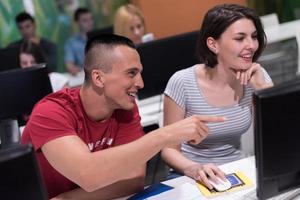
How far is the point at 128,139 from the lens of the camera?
188 cm

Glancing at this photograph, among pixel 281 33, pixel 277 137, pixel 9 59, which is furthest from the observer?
pixel 281 33

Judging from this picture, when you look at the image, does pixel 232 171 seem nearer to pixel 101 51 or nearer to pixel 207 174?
pixel 207 174

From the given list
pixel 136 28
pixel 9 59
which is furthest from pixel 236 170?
pixel 136 28

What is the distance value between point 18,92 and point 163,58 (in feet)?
2.83

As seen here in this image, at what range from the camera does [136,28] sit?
3982mm

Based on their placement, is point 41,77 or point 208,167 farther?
point 41,77

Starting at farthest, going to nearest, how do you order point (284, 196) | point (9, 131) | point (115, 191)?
point (9, 131) → point (115, 191) → point (284, 196)

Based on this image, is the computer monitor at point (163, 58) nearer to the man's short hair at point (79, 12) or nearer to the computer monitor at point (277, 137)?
the computer monitor at point (277, 137)

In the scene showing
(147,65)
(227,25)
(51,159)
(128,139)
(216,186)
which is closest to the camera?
(51,159)

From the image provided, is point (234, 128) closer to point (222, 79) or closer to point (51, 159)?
point (222, 79)

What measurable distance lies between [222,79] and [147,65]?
0.62 m

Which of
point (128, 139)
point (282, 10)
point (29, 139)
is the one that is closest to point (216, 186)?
point (128, 139)

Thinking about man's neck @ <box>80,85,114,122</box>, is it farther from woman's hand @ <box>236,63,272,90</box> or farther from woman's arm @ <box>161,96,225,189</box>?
woman's hand @ <box>236,63,272,90</box>

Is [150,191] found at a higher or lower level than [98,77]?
lower
